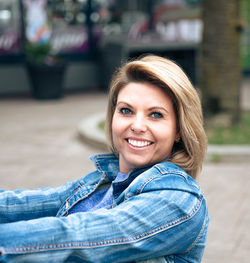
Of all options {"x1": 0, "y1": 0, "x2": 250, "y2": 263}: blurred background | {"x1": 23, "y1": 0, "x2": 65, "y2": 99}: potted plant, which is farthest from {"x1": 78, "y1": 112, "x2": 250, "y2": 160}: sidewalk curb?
{"x1": 23, "y1": 0, "x2": 65, "y2": 99}: potted plant

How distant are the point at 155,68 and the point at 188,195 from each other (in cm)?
42

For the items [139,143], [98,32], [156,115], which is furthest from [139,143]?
[98,32]

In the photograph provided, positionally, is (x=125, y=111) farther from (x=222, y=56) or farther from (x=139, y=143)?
(x=222, y=56)

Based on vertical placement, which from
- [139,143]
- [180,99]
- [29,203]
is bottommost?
[29,203]

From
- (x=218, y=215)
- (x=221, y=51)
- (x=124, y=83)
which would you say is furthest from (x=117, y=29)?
(x=124, y=83)

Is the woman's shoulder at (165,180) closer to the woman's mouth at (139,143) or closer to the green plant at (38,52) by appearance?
the woman's mouth at (139,143)

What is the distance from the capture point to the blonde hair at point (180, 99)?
1.50 meters

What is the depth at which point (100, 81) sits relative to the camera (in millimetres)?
11398

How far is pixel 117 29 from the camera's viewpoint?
1141cm

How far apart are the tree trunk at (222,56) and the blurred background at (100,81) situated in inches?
0.5

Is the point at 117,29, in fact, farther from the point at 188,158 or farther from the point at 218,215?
the point at 188,158

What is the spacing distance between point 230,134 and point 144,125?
478cm

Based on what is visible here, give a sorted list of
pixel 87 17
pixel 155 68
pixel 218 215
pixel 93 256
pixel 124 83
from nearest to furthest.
A: 1. pixel 93 256
2. pixel 155 68
3. pixel 124 83
4. pixel 218 215
5. pixel 87 17

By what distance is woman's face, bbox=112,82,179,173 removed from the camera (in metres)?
1.52
